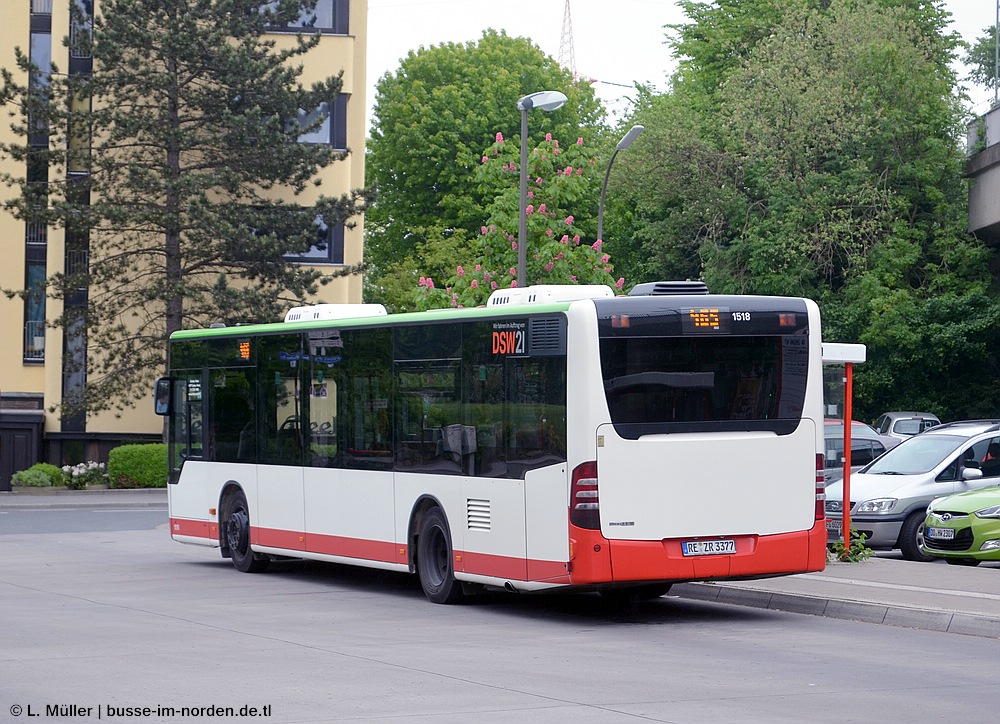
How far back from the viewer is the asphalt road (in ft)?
28.9

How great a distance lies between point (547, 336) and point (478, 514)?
192cm

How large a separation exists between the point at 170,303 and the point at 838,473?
23.5 meters

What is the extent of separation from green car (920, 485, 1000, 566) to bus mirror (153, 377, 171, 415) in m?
10.1

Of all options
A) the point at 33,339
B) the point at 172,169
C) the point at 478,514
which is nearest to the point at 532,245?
the point at 172,169

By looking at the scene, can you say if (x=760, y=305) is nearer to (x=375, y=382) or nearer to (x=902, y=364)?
(x=375, y=382)

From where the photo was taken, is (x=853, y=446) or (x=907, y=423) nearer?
(x=853, y=446)

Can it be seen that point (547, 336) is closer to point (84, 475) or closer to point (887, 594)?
point (887, 594)

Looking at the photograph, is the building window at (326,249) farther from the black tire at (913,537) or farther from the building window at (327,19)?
the black tire at (913,537)

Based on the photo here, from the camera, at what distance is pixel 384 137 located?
62281mm

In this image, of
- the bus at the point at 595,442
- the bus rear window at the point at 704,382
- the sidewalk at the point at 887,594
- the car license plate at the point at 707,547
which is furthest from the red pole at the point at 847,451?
the car license plate at the point at 707,547

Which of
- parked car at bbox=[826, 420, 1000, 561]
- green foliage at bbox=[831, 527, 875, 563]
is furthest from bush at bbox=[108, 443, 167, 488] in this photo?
green foliage at bbox=[831, 527, 875, 563]

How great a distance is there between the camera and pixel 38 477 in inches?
1556

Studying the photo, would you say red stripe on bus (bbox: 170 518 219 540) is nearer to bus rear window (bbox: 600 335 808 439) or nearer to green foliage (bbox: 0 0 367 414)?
bus rear window (bbox: 600 335 808 439)

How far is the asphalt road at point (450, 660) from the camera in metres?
8.82
